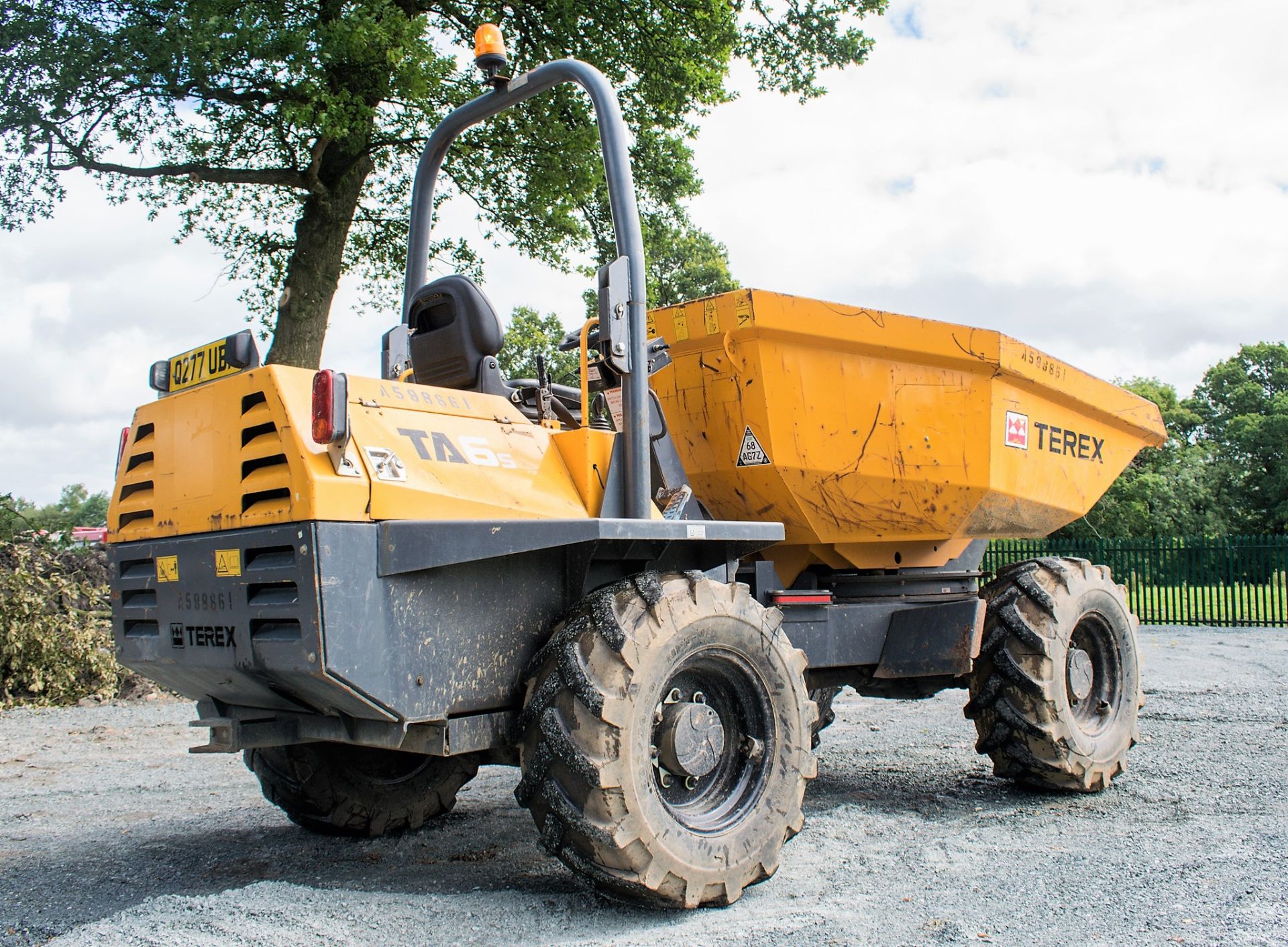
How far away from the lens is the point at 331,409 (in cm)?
329

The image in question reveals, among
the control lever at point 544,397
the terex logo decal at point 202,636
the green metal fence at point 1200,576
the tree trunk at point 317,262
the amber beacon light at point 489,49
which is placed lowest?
the green metal fence at point 1200,576

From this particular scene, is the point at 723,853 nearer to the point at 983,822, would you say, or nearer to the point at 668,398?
the point at 983,822

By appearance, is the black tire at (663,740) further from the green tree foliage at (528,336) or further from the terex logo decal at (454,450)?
the green tree foliage at (528,336)

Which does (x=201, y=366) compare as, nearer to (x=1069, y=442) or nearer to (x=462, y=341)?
(x=462, y=341)

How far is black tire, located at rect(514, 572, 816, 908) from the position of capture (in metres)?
3.63

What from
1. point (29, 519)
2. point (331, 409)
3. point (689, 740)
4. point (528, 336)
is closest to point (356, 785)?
point (689, 740)

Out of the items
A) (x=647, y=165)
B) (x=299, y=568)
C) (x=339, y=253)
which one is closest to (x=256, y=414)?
(x=299, y=568)

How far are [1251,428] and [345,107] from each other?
4048 cm

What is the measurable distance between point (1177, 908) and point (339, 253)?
1223 centimetres

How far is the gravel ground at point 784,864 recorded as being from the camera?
11.6 ft

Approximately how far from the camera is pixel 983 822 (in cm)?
522

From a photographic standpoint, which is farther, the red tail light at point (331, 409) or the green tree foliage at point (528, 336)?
the green tree foliage at point (528, 336)

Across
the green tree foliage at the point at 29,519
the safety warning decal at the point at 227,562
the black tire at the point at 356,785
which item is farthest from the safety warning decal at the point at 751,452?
the green tree foliage at the point at 29,519

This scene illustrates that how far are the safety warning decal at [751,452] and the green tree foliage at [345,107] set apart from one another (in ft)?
27.4
